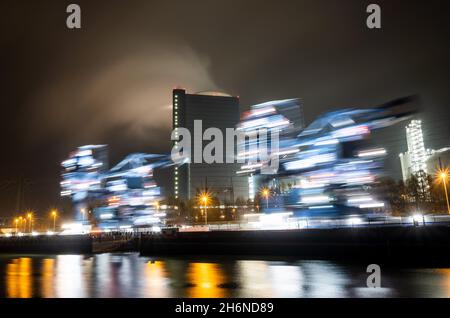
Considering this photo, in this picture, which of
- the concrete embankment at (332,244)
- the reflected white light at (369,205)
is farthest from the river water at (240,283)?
the reflected white light at (369,205)

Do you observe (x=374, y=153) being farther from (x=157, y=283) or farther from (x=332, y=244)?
(x=157, y=283)

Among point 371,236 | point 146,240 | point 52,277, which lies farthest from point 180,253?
point 371,236

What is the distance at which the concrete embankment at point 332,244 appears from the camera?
23697mm

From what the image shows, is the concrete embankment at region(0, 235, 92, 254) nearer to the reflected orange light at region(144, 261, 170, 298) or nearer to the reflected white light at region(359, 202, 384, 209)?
the reflected orange light at region(144, 261, 170, 298)

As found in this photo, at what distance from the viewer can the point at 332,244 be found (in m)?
27.2

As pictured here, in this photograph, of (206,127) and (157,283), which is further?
(206,127)

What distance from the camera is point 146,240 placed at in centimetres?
3850

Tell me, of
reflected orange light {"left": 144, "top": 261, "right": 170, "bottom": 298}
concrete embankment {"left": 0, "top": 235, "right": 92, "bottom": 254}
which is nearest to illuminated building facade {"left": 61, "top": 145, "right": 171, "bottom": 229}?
concrete embankment {"left": 0, "top": 235, "right": 92, "bottom": 254}

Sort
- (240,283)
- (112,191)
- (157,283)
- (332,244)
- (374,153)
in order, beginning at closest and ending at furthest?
(240,283) < (157,283) < (332,244) < (374,153) < (112,191)

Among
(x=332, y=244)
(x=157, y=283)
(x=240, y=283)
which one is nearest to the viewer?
(x=240, y=283)

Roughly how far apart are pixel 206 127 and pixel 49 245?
134316 mm

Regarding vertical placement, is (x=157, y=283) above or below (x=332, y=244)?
below

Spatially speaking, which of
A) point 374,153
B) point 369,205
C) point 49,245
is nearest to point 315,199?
point 369,205
